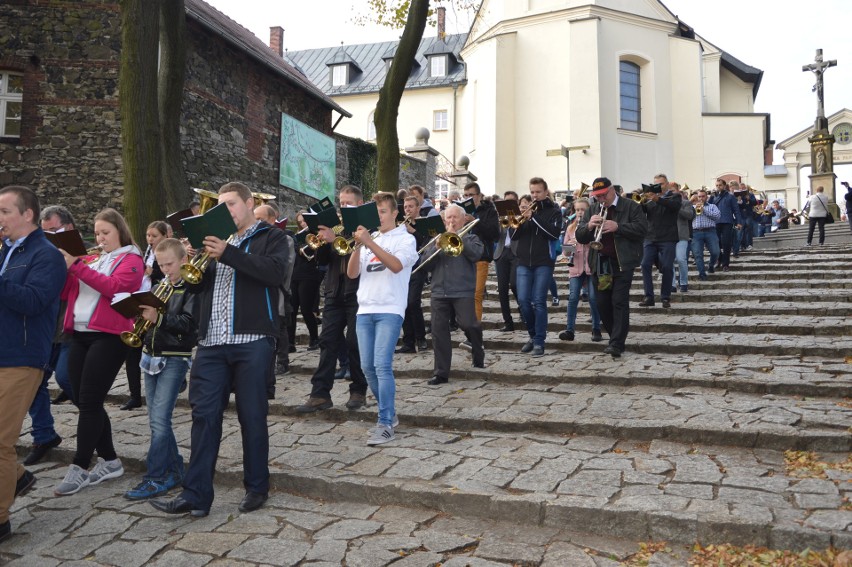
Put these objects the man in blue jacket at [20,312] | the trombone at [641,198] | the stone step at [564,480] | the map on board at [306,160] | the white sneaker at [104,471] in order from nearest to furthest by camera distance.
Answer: the stone step at [564,480] < the man in blue jacket at [20,312] < the white sneaker at [104,471] < the trombone at [641,198] < the map on board at [306,160]

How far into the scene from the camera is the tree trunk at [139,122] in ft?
32.4

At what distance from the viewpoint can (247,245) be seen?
4.94 metres

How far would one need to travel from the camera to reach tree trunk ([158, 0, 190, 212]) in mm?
11656

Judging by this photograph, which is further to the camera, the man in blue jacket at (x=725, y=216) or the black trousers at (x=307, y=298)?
the man in blue jacket at (x=725, y=216)

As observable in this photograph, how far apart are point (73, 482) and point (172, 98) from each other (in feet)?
26.3

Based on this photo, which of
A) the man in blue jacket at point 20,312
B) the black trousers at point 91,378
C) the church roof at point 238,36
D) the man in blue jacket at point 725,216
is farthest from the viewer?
the church roof at point 238,36

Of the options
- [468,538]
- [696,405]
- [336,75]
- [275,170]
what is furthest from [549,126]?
[468,538]

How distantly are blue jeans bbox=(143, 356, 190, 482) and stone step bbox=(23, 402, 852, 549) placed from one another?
0.49m

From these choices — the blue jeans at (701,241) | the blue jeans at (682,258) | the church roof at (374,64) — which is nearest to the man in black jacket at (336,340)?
the blue jeans at (682,258)

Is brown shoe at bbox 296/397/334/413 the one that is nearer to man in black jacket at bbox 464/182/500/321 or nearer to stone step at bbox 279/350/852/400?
stone step at bbox 279/350/852/400

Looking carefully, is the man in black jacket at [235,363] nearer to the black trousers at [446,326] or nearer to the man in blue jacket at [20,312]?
the man in blue jacket at [20,312]

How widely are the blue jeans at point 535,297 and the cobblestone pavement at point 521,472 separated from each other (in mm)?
496

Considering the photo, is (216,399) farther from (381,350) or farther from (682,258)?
(682,258)

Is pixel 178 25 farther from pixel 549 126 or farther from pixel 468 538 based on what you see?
pixel 549 126
